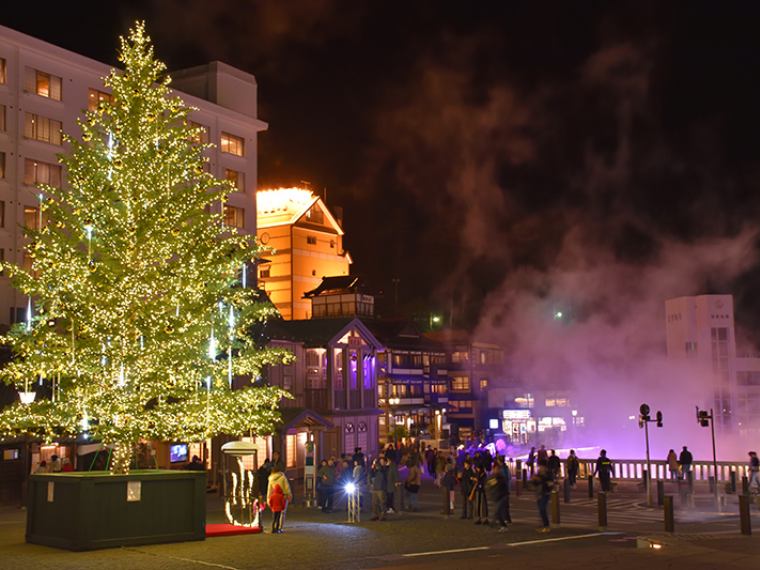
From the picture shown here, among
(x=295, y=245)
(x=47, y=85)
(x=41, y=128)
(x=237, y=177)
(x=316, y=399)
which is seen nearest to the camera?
(x=41, y=128)

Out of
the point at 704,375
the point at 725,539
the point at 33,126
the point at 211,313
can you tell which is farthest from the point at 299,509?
the point at 704,375

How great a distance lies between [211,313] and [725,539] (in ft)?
42.7

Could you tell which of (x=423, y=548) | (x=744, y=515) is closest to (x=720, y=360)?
(x=744, y=515)

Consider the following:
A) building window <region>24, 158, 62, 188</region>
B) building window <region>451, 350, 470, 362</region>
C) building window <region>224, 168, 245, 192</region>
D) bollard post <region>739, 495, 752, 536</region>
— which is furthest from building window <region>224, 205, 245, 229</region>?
bollard post <region>739, 495, 752, 536</region>

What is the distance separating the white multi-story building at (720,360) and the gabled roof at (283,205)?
33.4 metres

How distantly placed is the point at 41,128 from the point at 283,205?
109ft

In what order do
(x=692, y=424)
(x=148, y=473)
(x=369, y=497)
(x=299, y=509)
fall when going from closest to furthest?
1. (x=148, y=473)
2. (x=299, y=509)
3. (x=369, y=497)
4. (x=692, y=424)

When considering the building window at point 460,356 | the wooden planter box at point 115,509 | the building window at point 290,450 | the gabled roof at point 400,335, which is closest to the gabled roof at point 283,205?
the gabled roof at point 400,335

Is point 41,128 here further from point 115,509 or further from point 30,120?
point 115,509

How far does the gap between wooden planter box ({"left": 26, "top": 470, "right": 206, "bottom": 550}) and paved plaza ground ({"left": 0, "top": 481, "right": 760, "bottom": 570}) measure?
1.11 ft

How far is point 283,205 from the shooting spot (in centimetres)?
7556

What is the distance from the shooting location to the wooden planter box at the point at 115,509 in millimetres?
16344

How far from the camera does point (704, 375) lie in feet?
239

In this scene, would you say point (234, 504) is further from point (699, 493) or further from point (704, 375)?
point (704, 375)
